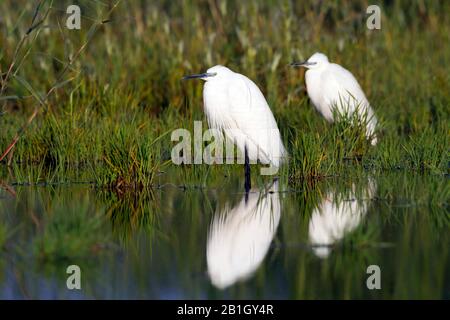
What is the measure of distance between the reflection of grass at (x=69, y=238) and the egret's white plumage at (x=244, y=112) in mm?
2686

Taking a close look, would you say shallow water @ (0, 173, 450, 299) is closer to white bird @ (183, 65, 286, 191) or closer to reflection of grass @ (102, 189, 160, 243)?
reflection of grass @ (102, 189, 160, 243)

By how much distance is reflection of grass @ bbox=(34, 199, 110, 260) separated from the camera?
4.31 meters

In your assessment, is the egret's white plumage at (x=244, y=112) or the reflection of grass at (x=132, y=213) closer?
the reflection of grass at (x=132, y=213)

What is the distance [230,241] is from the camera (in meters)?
5.00

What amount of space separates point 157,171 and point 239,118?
2.77ft

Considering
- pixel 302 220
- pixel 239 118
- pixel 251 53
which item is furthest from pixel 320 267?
pixel 251 53

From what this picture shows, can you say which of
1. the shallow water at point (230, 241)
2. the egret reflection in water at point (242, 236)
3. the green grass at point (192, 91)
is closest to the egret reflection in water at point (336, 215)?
the shallow water at point (230, 241)

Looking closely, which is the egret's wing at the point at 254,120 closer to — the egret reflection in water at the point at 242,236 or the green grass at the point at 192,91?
the green grass at the point at 192,91

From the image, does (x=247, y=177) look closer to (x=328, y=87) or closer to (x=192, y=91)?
(x=328, y=87)

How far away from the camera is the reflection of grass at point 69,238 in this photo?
14.1 ft

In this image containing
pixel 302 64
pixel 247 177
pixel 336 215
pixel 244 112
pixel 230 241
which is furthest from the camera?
pixel 302 64

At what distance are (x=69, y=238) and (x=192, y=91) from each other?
15.2 feet

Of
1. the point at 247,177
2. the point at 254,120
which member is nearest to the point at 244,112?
the point at 254,120

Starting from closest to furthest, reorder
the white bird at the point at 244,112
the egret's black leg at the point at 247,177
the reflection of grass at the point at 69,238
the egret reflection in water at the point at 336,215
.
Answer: the reflection of grass at the point at 69,238 < the egret reflection in water at the point at 336,215 < the egret's black leg at the point at 247,177 < the white bird at the point at 244,112
